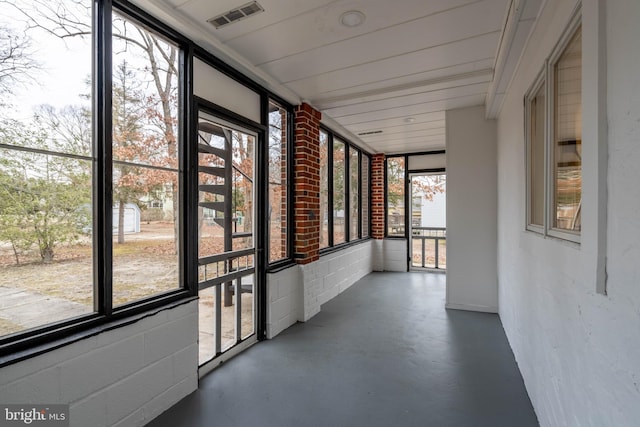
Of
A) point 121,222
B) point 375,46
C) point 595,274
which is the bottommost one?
point 595,274

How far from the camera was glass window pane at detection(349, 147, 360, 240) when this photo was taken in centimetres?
589

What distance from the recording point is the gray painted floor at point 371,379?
2045mm

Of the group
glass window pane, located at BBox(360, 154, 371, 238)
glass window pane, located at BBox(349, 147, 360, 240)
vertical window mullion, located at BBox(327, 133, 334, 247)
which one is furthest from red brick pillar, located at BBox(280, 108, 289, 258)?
glass window pane, located at BBox(360, 154, 371, 238)

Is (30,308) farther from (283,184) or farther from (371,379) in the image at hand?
(283,184)

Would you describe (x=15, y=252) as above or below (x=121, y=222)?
below

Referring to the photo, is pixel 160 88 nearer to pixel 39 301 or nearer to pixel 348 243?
pixel 39 301

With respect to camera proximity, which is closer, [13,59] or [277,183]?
[13,59]

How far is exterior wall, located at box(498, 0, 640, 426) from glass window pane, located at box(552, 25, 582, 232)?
0.15m

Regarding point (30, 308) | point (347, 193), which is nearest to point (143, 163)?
point (30, 308)

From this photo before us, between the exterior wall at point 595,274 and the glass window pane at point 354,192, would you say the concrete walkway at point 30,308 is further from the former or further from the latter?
the glass window pane at point 354,192

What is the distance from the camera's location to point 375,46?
249 centimetres

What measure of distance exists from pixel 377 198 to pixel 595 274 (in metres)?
5.82

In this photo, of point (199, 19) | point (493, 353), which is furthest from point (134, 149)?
point (493, 353)

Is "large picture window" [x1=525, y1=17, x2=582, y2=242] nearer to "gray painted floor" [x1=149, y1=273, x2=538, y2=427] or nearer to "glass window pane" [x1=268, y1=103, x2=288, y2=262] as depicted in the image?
"gray painted floor" [x1=149, y1=273, x2=538, y2=427]
